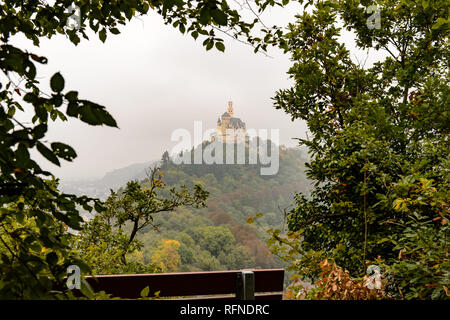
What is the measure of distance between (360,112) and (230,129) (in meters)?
23.3

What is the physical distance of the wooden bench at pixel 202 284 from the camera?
154 cm

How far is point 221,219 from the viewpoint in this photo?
17.8m

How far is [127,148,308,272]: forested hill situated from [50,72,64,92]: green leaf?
1046 cm

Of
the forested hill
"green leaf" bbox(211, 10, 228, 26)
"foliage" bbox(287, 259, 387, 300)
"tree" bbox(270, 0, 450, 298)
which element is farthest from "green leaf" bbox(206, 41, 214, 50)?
the forested hill

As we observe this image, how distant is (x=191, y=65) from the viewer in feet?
96.3

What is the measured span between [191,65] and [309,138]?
2706 centimetres

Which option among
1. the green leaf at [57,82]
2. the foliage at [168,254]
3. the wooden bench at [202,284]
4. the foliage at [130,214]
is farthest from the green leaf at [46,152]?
the foliage at [168,254]

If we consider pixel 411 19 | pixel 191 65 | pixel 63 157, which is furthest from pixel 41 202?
pixel 191 65

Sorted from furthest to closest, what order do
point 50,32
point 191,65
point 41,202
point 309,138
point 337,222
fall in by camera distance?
1. point 191,65
2. point 309,138
3. point 337,222
4. point 50,32
5. point 41,202

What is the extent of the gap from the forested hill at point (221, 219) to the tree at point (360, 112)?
7.30m

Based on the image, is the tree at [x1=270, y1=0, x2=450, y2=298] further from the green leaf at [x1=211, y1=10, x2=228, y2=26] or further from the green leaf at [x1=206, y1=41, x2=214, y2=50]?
the green leaf at [x1=211, y1=10, x2=228, y2=26]

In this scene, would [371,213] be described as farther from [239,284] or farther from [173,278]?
[173,278]

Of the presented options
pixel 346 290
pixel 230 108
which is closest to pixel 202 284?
pixel 346 290
